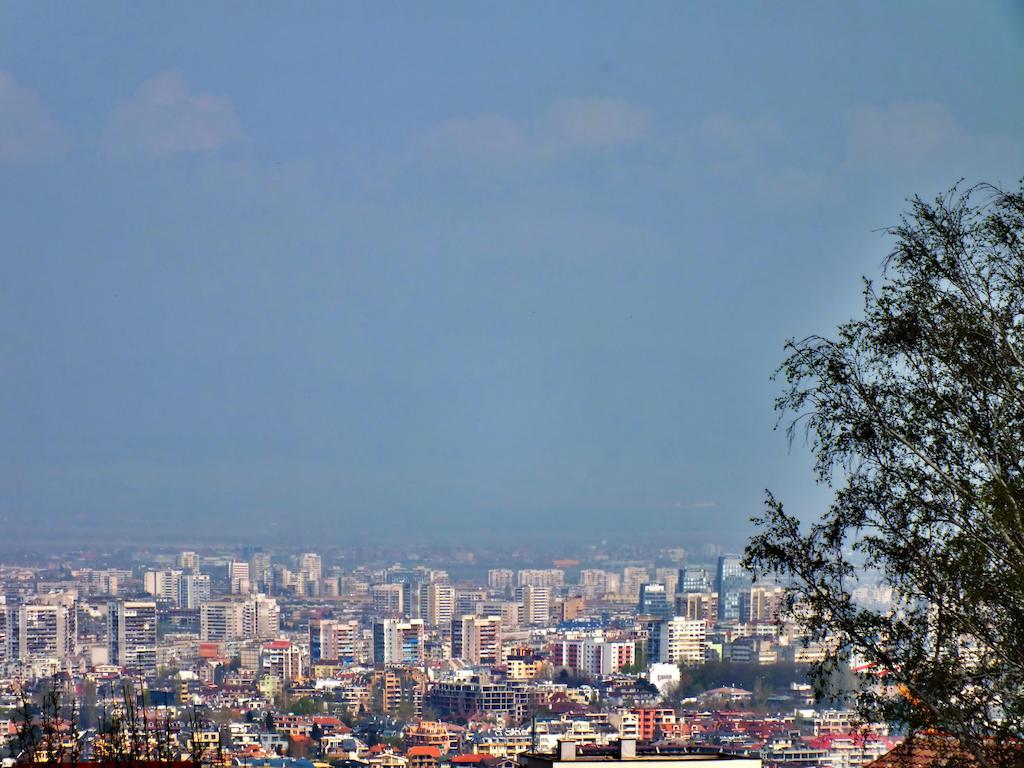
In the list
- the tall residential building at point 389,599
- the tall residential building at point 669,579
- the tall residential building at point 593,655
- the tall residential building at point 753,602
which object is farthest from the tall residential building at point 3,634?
the tall residential building at point 669,579

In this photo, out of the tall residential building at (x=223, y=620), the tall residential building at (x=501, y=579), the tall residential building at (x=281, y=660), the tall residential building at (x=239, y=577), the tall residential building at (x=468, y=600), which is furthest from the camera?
the tall residential building at (x=501, y=579)

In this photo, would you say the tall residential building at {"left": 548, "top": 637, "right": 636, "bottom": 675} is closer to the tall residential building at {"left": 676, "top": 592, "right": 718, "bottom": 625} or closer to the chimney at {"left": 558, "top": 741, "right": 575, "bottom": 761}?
the tall residential building at {"left": 676, "top": 592, "right": 718, "bottom": 625}

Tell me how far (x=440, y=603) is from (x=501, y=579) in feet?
27.2

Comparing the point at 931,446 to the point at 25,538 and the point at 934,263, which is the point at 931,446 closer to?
the point at 934,263

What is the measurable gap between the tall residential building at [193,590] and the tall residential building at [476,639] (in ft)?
35.1

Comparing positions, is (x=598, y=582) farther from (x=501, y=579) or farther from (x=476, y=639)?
(x=476, y=639)

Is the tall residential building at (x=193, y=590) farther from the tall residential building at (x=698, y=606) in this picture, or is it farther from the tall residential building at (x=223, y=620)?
the tall residential building at (x=698, y=606)

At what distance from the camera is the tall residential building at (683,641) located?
47.7m

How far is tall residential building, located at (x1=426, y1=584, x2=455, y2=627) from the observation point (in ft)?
214

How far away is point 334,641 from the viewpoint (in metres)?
54.2

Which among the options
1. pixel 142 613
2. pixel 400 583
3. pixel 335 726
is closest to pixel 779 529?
pixel 335 726

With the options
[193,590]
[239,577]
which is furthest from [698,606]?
[239,577]

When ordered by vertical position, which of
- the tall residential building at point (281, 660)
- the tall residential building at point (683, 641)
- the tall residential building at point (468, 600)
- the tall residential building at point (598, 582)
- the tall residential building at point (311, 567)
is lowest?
the tall residential building at point (281, 660)

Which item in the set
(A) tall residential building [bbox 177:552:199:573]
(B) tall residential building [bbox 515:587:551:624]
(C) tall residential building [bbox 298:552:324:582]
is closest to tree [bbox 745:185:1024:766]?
(B) tall residential building [bbox 515:587:551:624]
